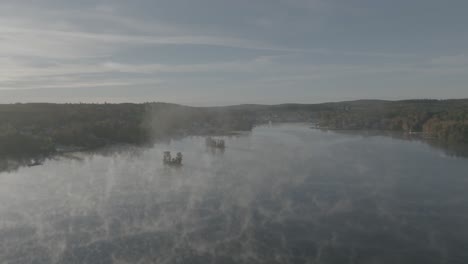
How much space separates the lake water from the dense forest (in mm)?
6006

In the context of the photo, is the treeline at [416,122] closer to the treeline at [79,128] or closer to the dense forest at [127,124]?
the dense forest at [127,124]

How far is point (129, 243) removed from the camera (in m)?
12.7

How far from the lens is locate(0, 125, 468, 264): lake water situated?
471 inches

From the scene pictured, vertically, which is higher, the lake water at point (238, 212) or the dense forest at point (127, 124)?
the dense forest at point (127, 124)

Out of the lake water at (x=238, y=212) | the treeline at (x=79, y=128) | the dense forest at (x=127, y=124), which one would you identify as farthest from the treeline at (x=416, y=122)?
the treeline at (x=79, y=128)

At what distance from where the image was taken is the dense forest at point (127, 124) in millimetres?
32094

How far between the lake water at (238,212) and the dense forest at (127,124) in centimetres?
601

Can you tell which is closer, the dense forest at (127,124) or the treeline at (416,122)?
the dense forest at (127,124)

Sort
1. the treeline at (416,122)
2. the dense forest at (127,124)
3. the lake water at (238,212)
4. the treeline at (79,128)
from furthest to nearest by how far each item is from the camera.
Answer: the treeline at (416,122), the dense forest at (127,124), the treeline at (79,128), the lake water at (238,212)

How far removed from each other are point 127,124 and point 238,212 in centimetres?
3053

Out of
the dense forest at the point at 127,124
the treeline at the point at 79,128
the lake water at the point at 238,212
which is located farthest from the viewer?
the dense forest at the point at 127,124

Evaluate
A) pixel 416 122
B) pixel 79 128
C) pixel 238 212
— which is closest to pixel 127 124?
pixel 79 128

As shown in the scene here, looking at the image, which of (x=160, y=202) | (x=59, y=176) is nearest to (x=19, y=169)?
(x=59, y=176)

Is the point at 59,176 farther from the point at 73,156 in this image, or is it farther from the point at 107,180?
the point at 73,156
